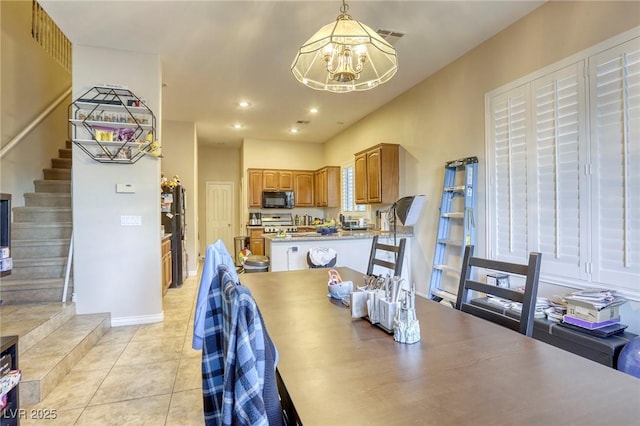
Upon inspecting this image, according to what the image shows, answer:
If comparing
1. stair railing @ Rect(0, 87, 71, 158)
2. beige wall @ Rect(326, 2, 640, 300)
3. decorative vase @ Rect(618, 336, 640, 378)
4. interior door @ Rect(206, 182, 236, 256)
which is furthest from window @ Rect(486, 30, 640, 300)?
interior door @ Rect(206, 182, 236, 256)

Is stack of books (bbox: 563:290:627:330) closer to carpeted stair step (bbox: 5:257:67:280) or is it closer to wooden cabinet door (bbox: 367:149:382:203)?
wooden cabinet door (bbox: 367:149:382:203)

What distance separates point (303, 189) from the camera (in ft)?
25.1

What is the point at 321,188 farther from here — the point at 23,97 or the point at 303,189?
the point at 23,97

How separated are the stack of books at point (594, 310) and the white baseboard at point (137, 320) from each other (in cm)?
379

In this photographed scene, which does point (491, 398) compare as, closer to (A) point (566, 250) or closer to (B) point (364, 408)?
(B) point (364, 408)

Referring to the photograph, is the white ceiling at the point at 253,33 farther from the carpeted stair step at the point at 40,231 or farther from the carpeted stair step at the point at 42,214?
the carpeted stair step at the point at 40,231

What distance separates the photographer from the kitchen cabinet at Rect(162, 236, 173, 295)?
4.40 meters

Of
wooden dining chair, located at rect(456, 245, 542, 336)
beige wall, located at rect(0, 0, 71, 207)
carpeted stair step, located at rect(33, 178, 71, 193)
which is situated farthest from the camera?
carpeted stair step, located at rect(33, 178, 71, 193)

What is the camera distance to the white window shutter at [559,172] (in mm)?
2491

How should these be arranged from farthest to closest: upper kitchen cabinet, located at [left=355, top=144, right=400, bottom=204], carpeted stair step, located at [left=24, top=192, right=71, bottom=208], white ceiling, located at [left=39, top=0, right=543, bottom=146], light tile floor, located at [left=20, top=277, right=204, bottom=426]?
upper kitchen cabinet, located at [left=355, top=144, right=400, bottom=204]
carpeted stair step, located at [left=24, top=192, right=71, bottom=208]
white ceiling, located at [left=39, top=0, right=543, bottom=146]
light tile floor, located at [left=20, top=277, right=204, bottom=426]

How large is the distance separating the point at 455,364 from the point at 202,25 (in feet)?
11.0

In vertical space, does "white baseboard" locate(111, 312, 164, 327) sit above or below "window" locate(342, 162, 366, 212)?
below

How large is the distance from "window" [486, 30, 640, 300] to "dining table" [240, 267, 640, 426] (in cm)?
170

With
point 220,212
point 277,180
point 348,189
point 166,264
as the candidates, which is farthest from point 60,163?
point 348,189
